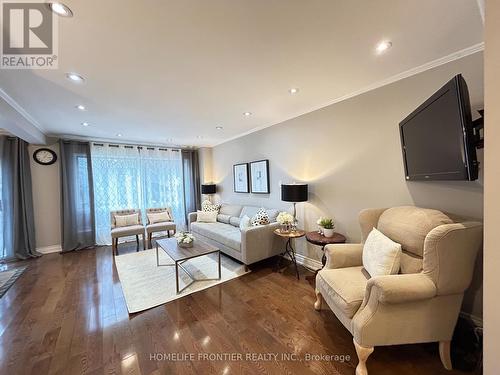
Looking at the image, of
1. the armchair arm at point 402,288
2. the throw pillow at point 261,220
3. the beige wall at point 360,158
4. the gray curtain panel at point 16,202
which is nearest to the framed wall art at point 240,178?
the beige wall at point 360,158

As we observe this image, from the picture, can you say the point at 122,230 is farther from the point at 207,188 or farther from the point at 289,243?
the point at 289,243

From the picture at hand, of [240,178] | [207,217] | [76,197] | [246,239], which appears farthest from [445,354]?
[76,197]

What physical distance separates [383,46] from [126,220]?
16.6 feet

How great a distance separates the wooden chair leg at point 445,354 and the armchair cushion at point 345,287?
1.98ft

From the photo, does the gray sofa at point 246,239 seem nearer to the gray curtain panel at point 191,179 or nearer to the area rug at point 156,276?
the area rug at point 156,276

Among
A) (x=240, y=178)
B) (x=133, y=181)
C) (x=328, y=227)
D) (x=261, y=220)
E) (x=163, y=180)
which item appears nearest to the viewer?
(x=328, y=227)

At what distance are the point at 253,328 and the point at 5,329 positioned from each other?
2.36m

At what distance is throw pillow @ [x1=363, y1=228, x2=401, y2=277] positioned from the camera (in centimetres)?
156

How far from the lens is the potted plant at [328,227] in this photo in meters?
2.57

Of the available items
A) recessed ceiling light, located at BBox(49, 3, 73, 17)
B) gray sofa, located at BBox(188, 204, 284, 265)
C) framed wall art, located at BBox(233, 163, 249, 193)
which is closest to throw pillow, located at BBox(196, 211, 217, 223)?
gray sofa, located at BBox(188, 204, 284, 265)

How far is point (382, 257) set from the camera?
1.61 m

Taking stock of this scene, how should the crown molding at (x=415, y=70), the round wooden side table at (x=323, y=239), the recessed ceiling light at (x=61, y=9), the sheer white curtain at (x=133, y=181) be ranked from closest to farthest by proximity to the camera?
the recessed ceiling light at (x=61, y=9), the crown molding at (x=415, y=70), the round wooden side table at (x=323, y=239), the sheer white curtain at (x=133, y=181)

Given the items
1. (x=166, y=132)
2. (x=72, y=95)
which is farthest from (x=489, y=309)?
(x=166, y=132)

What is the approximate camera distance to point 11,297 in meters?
2.42
